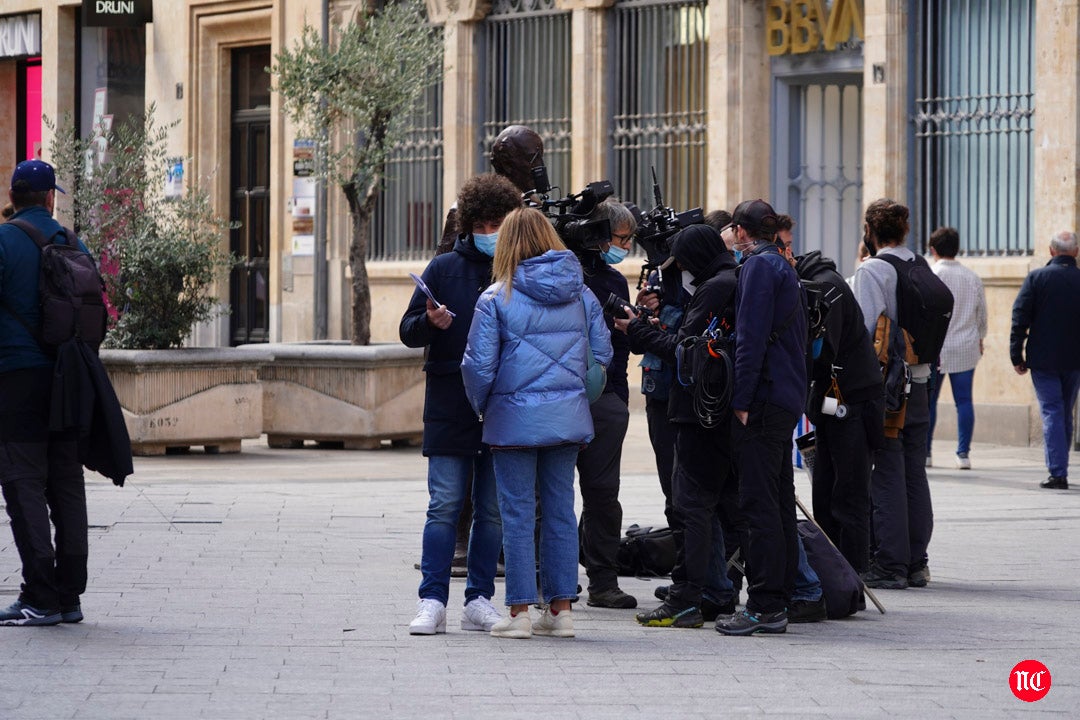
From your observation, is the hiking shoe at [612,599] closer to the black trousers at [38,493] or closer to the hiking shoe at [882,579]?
the hiking shoe at [882,579]

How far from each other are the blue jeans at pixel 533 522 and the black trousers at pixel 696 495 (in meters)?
0.50

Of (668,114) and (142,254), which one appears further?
(668,114)

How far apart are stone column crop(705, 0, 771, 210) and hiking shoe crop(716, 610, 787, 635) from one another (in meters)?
11.4

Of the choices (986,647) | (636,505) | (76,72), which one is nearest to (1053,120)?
(636,505)

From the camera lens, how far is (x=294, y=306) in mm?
23781

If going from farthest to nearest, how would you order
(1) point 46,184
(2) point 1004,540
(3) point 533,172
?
(2) point 1004,540, (3) point 533,172, (1) point 46,184

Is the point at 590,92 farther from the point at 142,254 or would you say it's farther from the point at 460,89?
the point at 142,254

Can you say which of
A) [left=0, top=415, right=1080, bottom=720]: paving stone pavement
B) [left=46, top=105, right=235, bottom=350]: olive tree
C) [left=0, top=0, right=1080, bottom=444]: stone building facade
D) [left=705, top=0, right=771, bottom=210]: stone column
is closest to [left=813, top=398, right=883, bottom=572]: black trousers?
[left=0, top=415, right=1080, bottom=720]: paving stone pavement

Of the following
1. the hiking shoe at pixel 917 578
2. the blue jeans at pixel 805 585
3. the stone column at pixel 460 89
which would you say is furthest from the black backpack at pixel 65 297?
the stone column at pixel 460 89

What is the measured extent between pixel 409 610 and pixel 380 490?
495cm

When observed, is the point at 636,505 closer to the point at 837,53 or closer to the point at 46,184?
the point at 46,184

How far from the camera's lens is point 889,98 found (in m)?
17.3

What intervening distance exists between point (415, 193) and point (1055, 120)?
28.7ft

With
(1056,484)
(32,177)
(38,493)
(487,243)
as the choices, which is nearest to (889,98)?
(1056,484)
